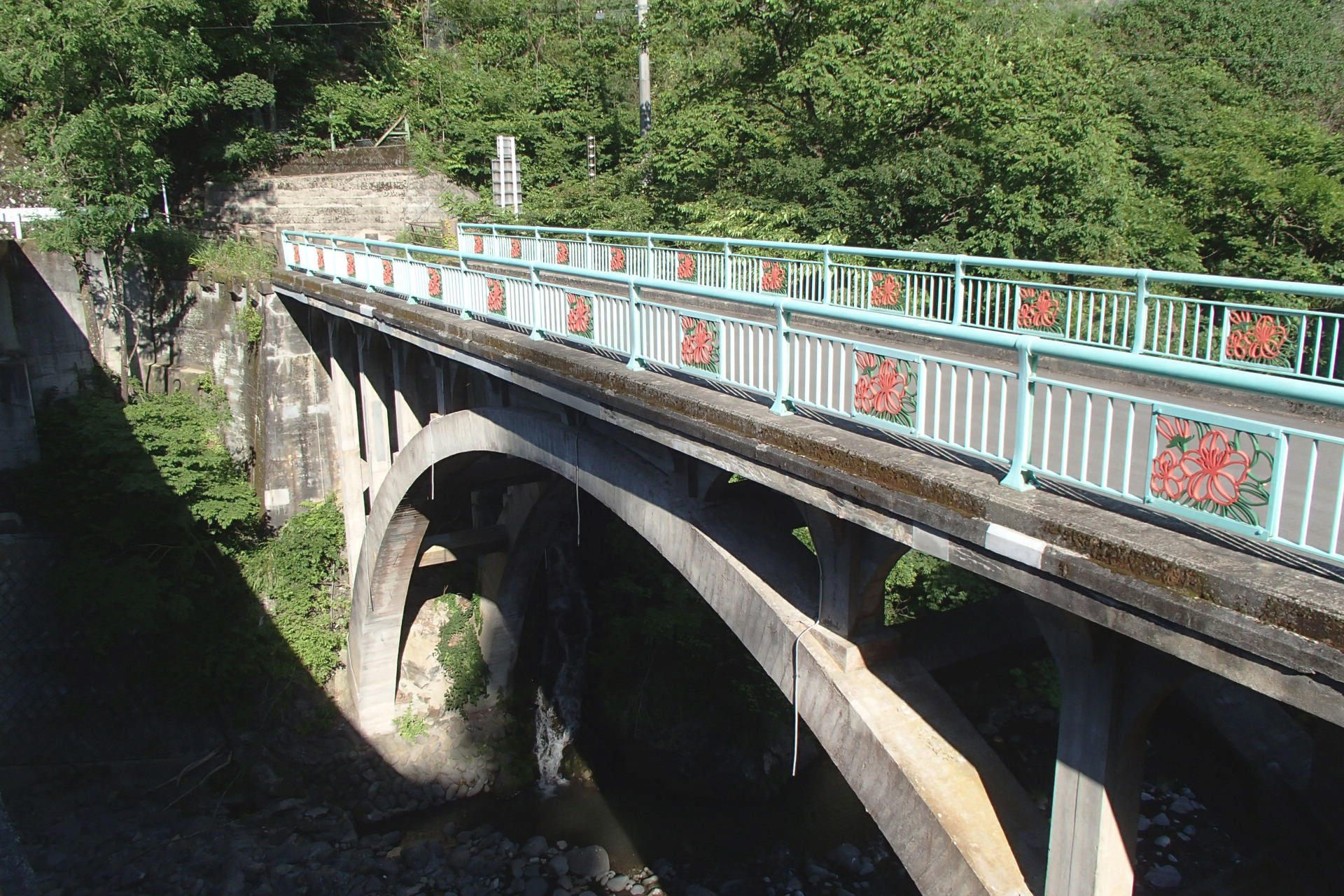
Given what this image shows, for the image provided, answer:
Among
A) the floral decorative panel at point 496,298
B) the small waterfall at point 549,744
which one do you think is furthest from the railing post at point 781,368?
the small waterfall at point 549,744

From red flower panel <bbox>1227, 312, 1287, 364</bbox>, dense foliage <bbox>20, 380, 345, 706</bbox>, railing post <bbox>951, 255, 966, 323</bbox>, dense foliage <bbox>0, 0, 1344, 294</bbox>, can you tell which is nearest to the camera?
red flower panel <bbox>1227, 312, 1287, 364</bbox>

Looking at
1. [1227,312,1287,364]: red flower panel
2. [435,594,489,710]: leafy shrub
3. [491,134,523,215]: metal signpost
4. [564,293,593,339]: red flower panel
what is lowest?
[435,594,489,710]: leafy shrub

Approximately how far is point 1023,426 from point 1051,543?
0.52 m

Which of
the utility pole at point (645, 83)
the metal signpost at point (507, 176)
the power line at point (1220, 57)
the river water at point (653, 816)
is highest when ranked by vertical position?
the power line at point (1220, 57)

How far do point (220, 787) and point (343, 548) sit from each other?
15.1ft

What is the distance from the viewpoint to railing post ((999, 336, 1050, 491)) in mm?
3705

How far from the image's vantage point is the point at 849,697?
A: 4828 mm

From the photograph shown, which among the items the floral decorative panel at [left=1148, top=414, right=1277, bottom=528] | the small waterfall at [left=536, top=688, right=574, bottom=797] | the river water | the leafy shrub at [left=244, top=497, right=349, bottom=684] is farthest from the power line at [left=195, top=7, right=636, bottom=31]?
the floral decorative panel at [left=1148, top=414, right=1277, bottom=528]

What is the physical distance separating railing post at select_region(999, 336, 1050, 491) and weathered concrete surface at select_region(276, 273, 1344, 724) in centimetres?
6

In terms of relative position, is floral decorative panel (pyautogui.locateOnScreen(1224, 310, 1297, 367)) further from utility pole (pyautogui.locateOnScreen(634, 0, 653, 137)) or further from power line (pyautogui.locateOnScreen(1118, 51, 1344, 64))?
power line (pyautogui.locateOnScreen(1118, 51, 1344, 64))

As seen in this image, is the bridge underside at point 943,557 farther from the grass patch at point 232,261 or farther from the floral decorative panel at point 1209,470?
the grass patch at point 232,261

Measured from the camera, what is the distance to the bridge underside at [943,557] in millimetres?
2920

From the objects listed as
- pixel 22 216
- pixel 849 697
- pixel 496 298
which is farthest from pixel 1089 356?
pixel 22 216

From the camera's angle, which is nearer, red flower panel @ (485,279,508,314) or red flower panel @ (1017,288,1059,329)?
red flower panel @ (1017,288,1059,329)
